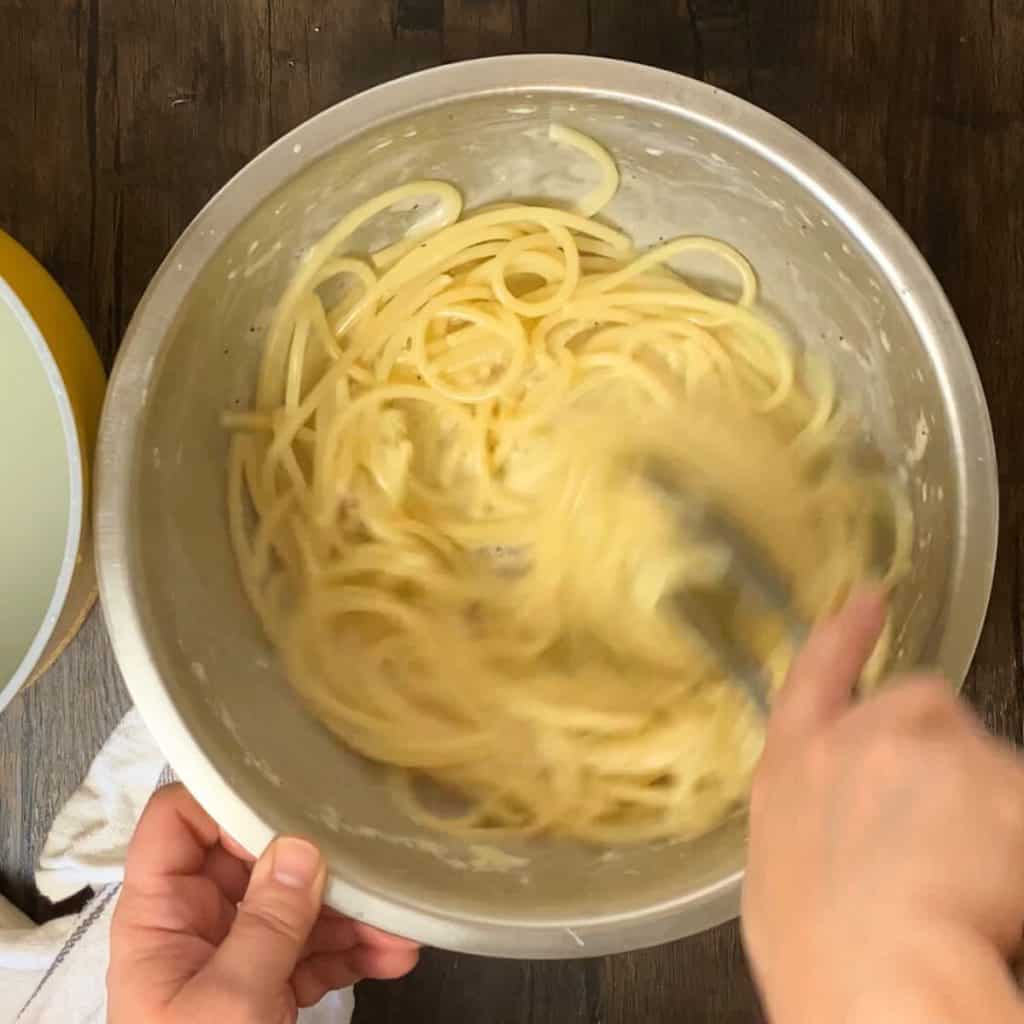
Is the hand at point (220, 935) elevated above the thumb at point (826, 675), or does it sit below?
below

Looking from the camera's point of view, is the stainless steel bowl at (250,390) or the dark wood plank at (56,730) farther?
the dark wood plank at (56,730)

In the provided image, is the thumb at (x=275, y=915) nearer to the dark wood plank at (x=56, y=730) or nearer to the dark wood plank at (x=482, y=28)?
the dark wood plank at (x=56, y=730)

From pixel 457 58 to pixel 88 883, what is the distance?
0.73 metres

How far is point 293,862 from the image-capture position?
655 mm

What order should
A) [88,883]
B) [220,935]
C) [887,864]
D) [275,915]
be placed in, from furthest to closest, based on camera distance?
1. [88,883]
2. [220,935]
3. [275,915]
4. [887,864]

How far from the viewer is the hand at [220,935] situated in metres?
0.65

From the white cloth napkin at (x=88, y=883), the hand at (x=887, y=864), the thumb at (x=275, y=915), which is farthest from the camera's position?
the white cloth napkin at (x=88, y=883)

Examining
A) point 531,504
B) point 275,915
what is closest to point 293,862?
point 275,915

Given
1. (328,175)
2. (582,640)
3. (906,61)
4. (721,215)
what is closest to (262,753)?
(582,640)

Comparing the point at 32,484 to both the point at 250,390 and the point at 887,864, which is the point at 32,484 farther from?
the point at 887,864

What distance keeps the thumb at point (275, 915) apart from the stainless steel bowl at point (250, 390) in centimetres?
2

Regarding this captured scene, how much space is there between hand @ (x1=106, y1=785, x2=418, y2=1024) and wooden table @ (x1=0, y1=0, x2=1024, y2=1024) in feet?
0.34

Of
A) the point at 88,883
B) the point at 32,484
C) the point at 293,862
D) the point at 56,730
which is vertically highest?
the point at 32,484

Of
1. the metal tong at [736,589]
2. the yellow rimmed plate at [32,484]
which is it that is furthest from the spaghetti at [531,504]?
the yellow rimmed plate at [32,484]
